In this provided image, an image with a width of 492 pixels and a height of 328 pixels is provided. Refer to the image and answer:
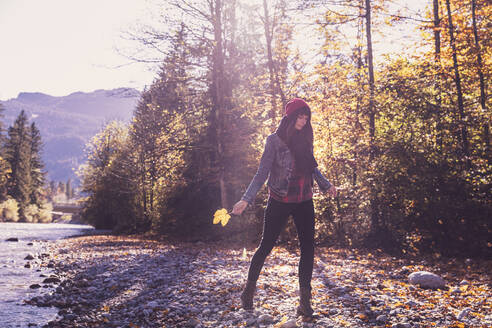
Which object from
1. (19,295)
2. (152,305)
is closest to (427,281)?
(152,305)

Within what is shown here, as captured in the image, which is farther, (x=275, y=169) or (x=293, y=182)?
(x=275, y=169)

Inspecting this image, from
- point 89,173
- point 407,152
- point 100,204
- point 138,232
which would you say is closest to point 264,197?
point 407,152

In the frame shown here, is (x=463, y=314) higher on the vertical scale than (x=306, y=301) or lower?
lower

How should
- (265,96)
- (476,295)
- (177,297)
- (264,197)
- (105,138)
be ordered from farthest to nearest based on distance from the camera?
(105,138) → (265,96) → (264,197) → (177,297) → (476,295)

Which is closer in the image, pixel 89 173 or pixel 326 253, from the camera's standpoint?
pixel 326 253

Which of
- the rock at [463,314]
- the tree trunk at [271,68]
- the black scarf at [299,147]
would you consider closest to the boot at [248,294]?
the black scarf at [299,147]

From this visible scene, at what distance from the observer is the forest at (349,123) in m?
8.73

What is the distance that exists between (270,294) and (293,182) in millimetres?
2286

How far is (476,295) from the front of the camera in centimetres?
562

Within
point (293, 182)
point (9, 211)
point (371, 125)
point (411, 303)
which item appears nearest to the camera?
point (293, 182)

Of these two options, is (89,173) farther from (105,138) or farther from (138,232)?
(138,232)

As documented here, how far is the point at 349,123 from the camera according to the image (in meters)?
11.4

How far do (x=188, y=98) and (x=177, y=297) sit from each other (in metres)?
12.2

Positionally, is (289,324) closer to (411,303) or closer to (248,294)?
(248,294)
